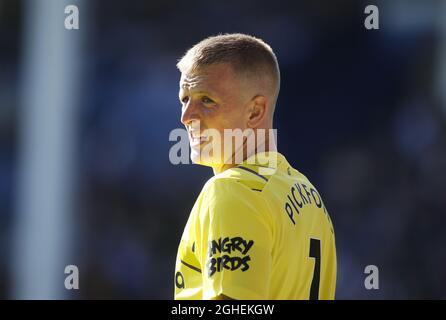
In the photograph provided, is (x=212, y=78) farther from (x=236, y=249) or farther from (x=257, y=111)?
(x=236, y=249)

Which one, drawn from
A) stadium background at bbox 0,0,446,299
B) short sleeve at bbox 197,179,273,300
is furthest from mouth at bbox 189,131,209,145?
stadium background at bbox 0,0,446,299

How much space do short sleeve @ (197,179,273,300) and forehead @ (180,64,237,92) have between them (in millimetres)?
451

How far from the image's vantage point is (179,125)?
26.3 feet

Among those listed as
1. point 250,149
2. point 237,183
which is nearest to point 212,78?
point 250,149

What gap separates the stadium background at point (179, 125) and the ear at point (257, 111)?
491 centimetres

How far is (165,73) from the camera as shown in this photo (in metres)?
8.52

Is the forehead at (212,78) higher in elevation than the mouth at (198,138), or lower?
higher

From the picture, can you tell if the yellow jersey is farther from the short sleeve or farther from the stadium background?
the stadium background

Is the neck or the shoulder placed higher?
the neck

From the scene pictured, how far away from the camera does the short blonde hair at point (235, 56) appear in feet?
9.45

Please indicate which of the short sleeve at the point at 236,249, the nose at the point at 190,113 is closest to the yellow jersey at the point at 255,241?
the short sleeve at the point at 236,249

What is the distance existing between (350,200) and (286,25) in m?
1.91

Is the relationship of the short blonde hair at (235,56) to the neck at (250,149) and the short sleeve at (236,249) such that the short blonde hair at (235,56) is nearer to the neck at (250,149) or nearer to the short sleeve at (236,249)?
the neck at (250,149)

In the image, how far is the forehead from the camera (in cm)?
285
